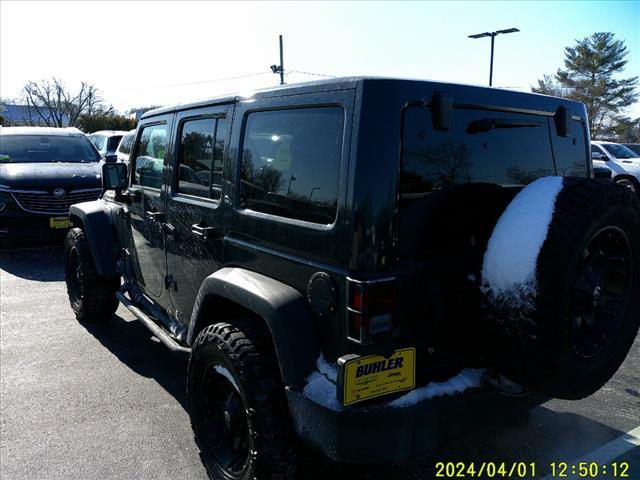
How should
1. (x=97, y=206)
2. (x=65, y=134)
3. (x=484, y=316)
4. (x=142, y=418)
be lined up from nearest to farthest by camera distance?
(x=484, y=316) < (x=142, y=418) < (x=97, y=206) < (x=65, y=134)

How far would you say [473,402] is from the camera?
2080 mm

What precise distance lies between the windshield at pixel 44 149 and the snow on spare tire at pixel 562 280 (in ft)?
28.1

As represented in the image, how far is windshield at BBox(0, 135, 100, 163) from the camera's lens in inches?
333

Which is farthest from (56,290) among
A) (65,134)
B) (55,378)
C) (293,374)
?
(293,374)

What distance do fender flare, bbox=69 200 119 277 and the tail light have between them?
3.09 metres

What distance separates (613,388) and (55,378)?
4082mm

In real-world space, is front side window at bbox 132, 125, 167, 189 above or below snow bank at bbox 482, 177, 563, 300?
above

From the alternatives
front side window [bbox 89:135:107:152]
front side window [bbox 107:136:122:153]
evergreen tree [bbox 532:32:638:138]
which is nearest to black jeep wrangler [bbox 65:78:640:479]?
front side window [bbox 107:136:122:153]

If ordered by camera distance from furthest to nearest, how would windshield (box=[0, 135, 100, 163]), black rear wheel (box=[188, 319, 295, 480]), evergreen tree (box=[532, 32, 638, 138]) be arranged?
evergreen tree (box=[532, 32, 638, 138]) → windshield (box=[0, 135, 100, 163]) → black rear wheel (box=[188, 319, 295, 480])

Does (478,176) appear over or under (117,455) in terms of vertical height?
over

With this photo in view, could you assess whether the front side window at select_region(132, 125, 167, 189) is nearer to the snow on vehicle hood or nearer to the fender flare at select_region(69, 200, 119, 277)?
the fender flare at select_region(69, 200, 119, 277)

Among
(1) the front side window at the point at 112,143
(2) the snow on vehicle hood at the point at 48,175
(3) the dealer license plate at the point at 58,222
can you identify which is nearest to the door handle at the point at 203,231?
(3) the dealer license plate at the point at 58,222

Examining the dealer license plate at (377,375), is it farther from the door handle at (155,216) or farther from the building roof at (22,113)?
the building roof at (22,113)

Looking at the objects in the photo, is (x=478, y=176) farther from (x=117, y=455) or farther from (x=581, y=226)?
(x=117, y=455)
